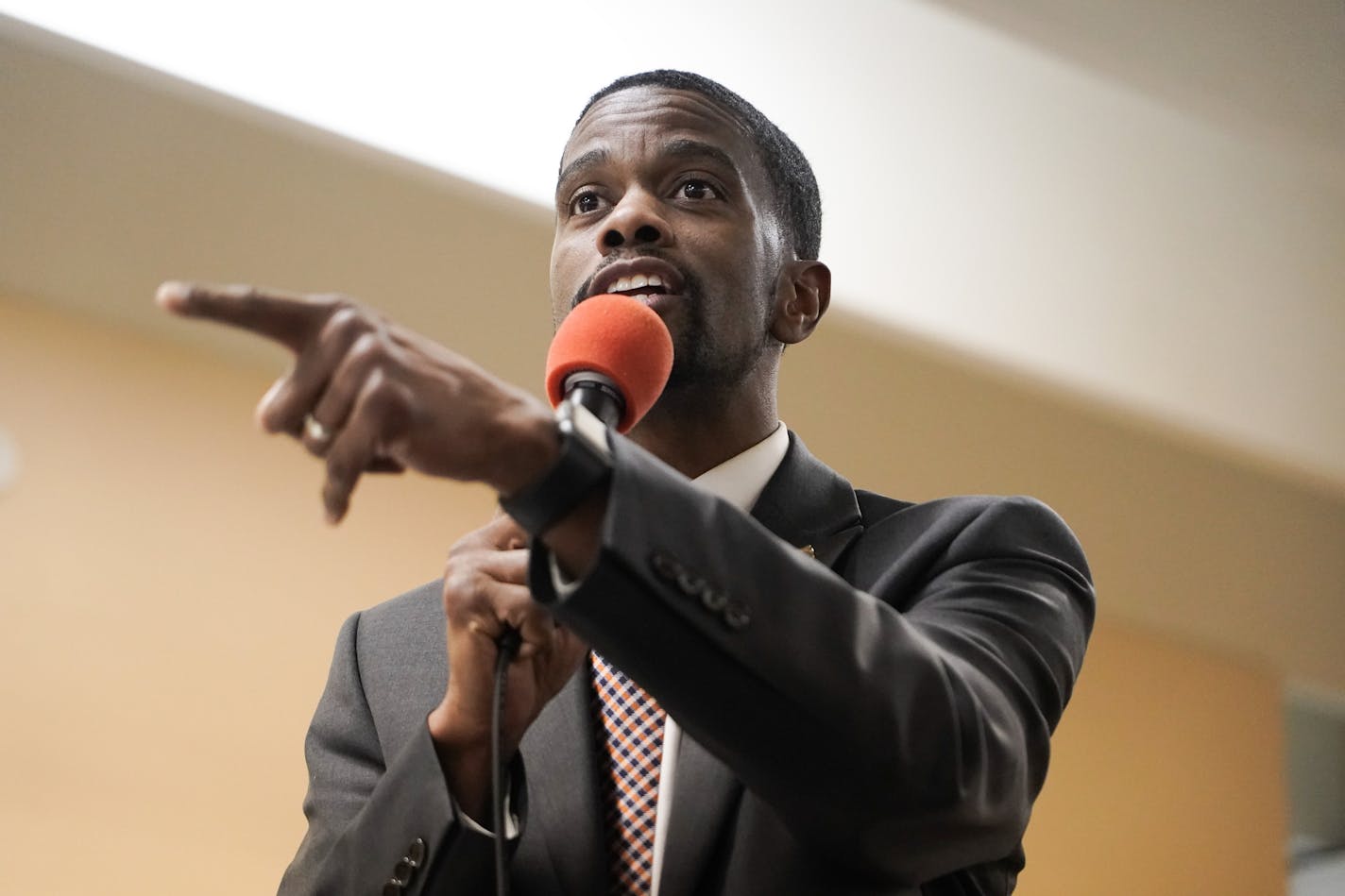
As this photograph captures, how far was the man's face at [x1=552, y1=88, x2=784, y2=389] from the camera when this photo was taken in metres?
1.75

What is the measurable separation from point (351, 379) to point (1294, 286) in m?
3.79

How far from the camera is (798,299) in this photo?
2.04 meters

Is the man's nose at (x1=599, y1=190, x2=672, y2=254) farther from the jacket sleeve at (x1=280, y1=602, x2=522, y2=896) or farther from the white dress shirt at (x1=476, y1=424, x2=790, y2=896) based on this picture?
the jacket sleeve at (x1=280, y1=602, x2=522, y2=896)

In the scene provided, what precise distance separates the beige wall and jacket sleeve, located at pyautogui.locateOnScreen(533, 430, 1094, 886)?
2513mm

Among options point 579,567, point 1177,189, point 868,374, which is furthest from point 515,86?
point 579,567

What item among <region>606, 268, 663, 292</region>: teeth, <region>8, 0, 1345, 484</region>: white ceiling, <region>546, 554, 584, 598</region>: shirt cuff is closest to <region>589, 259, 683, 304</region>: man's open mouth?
<region>606, 268, 663, 292</region>: teeth

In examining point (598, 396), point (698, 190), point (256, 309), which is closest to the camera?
point (256, 309)

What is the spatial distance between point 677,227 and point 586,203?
0.49 ft

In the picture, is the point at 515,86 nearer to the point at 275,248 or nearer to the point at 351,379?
the point at 275,248

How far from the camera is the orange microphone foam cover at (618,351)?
127 centimetres

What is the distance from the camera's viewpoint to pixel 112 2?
304 centimetres

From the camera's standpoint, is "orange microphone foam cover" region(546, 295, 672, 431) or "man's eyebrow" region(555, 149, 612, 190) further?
"man's eyebrow" region(555, 149, 612, 190)

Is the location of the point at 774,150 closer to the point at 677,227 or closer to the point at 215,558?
the point at 677,227

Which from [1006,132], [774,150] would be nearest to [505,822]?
[774,150]
